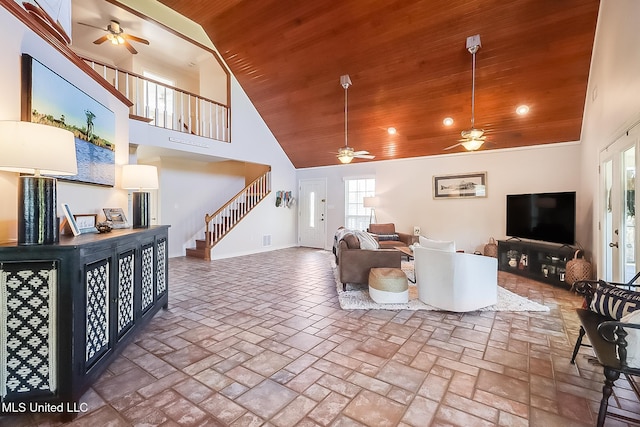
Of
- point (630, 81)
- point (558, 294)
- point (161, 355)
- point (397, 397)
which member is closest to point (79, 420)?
point (161, 355)

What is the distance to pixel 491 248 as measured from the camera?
5.82m

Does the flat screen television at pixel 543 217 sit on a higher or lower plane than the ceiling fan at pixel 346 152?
lower

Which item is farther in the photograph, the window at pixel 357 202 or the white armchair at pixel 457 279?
the window at pixel 357 202

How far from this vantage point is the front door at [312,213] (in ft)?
28.3

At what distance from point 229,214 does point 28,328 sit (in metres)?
5.76

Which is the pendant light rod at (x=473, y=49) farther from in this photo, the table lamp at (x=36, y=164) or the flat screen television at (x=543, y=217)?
the table lamp at (x=36, y=164)

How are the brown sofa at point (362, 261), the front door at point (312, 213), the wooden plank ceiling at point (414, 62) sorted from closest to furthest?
the wooden plank ceiling at point (414, 62) < the brown sofa at point (362, 261) < the front door at point (312, 213)

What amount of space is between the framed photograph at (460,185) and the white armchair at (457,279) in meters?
3.33

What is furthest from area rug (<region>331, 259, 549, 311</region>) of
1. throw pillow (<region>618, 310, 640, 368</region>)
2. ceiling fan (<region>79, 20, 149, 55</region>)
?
ceiling fan (<region>79, 20, 149, 55</region>)

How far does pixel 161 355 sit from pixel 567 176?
6934mm

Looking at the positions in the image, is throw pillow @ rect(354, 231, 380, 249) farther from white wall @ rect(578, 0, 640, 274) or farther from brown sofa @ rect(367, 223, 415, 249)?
white wall @ rect(578, 0, 640, 274)

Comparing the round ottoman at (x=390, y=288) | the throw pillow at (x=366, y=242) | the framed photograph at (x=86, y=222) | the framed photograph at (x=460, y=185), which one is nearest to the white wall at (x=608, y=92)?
the framed photograph at (x=460, y=185)

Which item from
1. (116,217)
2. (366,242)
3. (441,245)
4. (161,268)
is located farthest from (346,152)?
(116,217)

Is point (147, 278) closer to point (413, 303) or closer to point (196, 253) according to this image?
point (413, 303)
